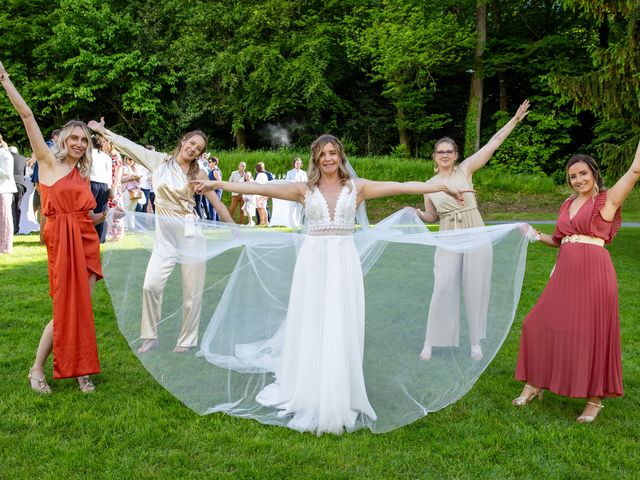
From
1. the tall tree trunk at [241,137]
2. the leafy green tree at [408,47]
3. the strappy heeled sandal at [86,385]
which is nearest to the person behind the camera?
the strappy heeled sandal at [86,385]

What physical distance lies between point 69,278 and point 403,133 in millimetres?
29743

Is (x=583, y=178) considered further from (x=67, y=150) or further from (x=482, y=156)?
(x=67, y=150)

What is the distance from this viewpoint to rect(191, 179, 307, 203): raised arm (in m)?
4.70

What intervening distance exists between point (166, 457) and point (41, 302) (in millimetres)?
4764

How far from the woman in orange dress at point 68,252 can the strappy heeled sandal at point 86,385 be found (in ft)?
0.04

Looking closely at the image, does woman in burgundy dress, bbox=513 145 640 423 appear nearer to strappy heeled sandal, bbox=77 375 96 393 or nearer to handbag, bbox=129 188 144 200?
strappy heeled sandal, bbox=77 375 96 393

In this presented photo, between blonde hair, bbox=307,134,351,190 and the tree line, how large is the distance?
86.2 feet

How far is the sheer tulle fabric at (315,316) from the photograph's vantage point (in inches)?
178

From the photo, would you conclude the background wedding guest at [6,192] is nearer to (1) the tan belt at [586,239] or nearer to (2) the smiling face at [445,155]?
(2) the smiling face at [445,155]

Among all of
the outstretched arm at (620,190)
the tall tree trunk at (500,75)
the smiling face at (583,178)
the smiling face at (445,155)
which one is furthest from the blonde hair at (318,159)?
the tall tree trunk at (500,75)

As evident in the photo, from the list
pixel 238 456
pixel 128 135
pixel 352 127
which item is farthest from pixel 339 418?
pixel 128 135

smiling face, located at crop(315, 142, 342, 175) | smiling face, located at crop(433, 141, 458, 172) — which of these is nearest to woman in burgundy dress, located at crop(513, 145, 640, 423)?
smiling face, located at crop(433, 141, 458, 172)

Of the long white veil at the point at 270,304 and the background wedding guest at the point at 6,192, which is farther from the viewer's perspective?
the background wedding guest at the point at 6,192

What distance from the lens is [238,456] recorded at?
157 inches
